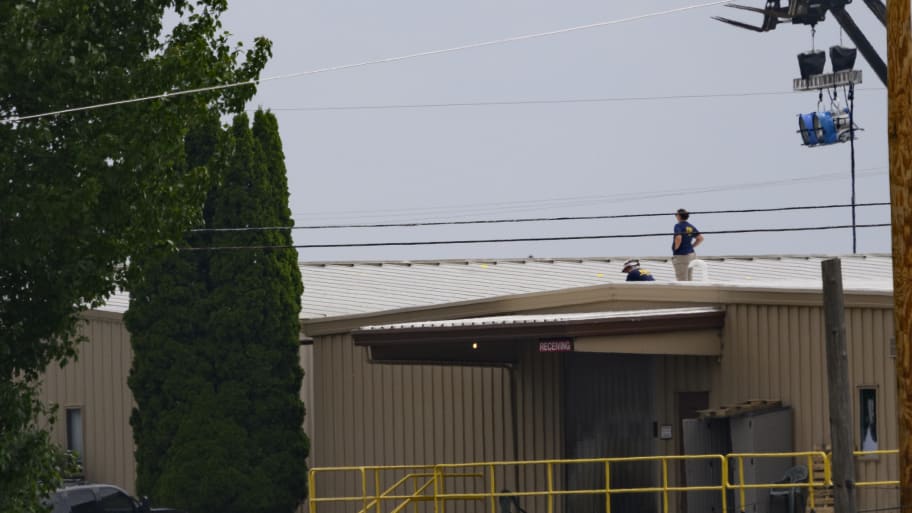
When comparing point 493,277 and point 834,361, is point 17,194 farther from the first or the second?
point 493,277

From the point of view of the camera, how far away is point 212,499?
103ft

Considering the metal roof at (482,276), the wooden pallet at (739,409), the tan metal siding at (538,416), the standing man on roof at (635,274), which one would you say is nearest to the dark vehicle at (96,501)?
the metal roof at (482,276)

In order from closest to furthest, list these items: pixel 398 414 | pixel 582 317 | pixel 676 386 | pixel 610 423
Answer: pixel 582 317
pixel 676 386
pixel 610 423
pixel 398 414

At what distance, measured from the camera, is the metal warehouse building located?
81.0 ft

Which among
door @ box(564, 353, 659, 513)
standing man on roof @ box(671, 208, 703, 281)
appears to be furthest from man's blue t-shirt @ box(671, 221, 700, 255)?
door @ box(564, 353, 659, 513)

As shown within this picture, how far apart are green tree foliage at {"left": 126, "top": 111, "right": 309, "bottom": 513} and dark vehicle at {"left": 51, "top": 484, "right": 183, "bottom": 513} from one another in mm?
1797

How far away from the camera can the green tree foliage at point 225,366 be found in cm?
3158

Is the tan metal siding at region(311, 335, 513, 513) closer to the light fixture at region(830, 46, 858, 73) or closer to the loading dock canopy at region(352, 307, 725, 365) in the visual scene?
the loading dock canopy at region(352, 307, 725, 365)

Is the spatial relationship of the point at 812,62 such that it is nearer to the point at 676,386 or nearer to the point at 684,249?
the point at 684,249

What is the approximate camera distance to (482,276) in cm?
4028

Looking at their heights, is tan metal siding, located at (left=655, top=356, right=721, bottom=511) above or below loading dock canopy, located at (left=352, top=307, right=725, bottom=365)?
below

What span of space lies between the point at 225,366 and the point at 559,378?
687cm

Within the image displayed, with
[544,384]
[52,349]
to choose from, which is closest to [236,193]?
[544,384]

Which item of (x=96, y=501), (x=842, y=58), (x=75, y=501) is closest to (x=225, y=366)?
(x=96, y=501)
